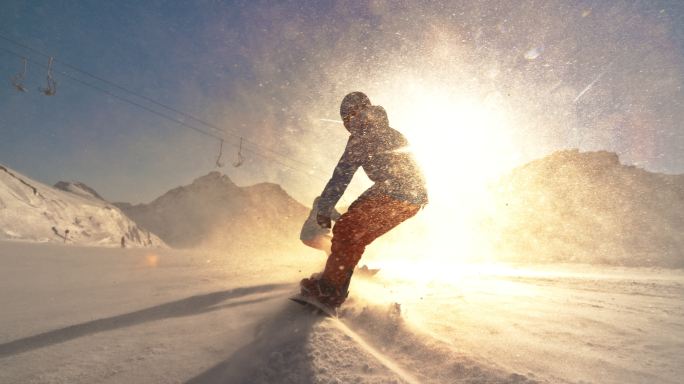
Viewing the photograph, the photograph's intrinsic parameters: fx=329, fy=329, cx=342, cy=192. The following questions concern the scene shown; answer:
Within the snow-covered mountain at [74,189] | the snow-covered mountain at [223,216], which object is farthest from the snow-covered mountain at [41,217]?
the snow-covered mountain at [223,216]

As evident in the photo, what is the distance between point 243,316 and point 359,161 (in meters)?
1.38

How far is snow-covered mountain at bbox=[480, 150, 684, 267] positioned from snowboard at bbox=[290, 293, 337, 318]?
1344 inches

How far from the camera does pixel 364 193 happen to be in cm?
245

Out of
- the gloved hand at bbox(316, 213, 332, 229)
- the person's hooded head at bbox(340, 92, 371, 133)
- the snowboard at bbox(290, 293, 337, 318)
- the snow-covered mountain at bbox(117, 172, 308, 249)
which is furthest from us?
the snow-covered mountain at bbox(117, 172, 308, 249)

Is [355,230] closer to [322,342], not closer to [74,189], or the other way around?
[322,342]

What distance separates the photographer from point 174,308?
8.42 feet

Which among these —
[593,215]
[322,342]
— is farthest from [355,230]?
[593,215]

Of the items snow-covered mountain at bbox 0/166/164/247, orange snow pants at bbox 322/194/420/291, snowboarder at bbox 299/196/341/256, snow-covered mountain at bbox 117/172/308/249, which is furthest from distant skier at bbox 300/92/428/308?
snow-covered mountain at bbox 117/172/308/249

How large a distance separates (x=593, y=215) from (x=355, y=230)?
5282 centimetres

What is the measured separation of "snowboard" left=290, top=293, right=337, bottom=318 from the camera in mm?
1991

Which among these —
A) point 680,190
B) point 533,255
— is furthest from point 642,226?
point 533,255

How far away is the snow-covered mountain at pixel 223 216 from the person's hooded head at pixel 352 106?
123814 mm

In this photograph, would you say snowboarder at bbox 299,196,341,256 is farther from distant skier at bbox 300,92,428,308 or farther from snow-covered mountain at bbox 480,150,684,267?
snow-covered mountain at bbox 480,150,684,267

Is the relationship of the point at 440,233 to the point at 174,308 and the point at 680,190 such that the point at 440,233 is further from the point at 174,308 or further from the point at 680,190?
the point at 174,308
